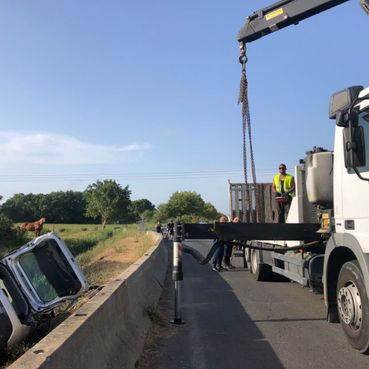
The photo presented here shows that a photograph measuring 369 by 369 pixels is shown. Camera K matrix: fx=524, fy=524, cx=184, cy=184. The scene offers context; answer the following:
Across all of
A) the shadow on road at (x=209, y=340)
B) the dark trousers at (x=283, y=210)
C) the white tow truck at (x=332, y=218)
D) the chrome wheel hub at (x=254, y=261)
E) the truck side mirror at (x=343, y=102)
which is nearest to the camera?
the truck side mirror at (x=343, y=102)

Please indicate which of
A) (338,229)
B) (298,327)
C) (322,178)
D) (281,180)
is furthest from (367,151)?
(281,180)

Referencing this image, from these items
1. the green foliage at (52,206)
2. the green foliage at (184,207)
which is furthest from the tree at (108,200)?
the green foliage at (52,206)

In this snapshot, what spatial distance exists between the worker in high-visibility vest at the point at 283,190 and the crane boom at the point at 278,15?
115 inches

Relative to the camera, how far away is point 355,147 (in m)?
5.62

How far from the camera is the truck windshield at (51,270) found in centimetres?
770

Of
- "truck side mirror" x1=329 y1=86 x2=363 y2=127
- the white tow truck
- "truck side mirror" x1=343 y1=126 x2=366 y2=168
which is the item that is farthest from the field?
"truck side mirror" x1=343 y1=126 x2=366 y2=168

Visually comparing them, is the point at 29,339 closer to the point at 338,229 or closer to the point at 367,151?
the point at 338,229

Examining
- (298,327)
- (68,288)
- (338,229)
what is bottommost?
(298,327)

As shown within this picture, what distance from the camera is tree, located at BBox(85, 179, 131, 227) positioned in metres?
101

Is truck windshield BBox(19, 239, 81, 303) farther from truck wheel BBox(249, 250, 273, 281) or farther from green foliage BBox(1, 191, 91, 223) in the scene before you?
green foliage BBox(1, 191, 91, 223)

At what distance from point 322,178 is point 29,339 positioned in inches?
184

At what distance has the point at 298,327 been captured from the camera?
25.2 feet

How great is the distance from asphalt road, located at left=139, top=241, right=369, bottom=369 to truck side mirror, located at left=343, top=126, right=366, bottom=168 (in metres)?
2.21

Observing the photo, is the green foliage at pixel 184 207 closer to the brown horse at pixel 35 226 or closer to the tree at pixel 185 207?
the tree at pixel 185 207
